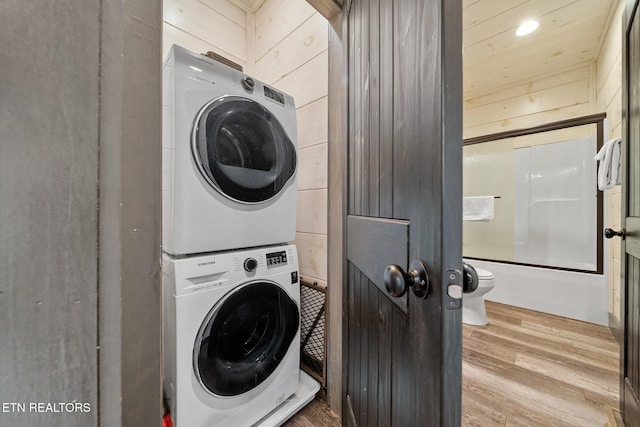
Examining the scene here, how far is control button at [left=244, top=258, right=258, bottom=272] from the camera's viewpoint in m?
0.99

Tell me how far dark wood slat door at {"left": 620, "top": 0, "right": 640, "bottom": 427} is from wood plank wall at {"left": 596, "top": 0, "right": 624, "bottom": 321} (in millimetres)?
1009

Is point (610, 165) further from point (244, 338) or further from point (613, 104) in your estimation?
point (244, 338)

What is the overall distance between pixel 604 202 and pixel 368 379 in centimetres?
277

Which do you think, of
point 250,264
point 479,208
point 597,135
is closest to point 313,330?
point 250,264

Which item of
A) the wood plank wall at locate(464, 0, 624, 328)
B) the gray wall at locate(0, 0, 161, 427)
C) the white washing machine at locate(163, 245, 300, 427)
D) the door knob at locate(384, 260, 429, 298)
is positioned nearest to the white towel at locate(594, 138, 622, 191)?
the wood plank wall at locate(464, 0, 624, 328)

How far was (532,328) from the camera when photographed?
2025mm

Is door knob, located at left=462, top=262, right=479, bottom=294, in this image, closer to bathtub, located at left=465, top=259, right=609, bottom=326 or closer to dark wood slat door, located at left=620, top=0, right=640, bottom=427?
dark wood slat door, located at left=620, top=0, right=640, bottom=427

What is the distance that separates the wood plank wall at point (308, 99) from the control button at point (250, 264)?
1.31 ft

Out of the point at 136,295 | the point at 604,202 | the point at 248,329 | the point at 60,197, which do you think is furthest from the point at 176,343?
the point at 604,202

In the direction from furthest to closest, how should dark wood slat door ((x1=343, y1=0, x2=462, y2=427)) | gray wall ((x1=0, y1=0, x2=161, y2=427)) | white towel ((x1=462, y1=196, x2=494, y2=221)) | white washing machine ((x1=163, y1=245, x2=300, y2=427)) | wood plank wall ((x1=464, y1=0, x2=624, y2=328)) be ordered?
white towel ((x1=462, y1=196, x2=494, y2=221)) < wood plank wall ((x1=464, y1=0, x2=624, y2=328)) < white washing machine ((x1=163, y1=245, x2=300, y2=427)) < dark wood slat door ((x1=343, y1=0, x2=462, y2=427)) < gray wall ((x1=0, y1=0, x2=161, y2=427))

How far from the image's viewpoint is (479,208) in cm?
265

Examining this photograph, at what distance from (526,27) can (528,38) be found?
0.59ft

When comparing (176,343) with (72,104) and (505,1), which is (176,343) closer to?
(72,104)

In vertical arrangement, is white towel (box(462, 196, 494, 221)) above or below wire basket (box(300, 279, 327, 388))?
above
